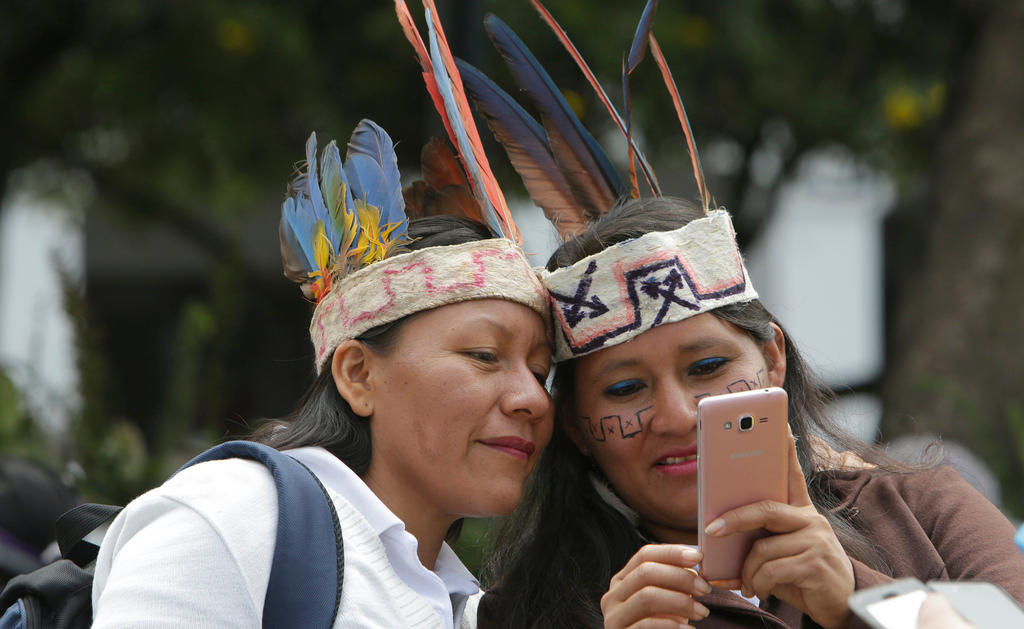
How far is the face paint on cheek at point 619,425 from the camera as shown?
8.48ft

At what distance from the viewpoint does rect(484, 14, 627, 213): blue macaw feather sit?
9.92 feet

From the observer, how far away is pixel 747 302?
8.86 ft

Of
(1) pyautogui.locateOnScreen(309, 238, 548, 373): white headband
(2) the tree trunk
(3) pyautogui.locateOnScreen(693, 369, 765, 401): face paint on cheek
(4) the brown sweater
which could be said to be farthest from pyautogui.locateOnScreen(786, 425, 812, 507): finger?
(2) the tree trunk

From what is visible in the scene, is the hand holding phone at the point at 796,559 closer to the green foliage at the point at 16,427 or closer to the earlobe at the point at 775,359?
the earlobe at the point at 775,359

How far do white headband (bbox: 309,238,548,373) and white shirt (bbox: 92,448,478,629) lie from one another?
0.31 meters

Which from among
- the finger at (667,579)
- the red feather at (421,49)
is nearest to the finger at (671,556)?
the finger at (667,579)

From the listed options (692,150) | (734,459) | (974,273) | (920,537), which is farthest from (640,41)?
(974,273)

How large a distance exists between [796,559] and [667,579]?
224 mm

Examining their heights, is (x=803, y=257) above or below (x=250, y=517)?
below

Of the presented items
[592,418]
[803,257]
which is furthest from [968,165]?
[803,257]

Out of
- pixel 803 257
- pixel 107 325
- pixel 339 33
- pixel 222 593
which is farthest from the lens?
pixel 107 325

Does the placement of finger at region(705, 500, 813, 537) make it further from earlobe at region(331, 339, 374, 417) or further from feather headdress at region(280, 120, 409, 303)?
feather headdress at region(280, 120, 409, 303)

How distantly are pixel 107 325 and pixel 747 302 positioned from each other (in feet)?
38.9

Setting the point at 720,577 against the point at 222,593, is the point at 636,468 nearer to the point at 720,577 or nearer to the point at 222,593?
the point at 720,577
